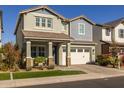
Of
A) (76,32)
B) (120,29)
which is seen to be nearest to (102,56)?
(76,32)

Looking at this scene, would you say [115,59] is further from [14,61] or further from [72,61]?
[14,61]

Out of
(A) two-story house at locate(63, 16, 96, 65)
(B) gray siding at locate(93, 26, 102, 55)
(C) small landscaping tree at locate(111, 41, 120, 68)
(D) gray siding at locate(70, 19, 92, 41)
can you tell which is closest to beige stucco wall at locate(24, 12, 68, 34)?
(A) two-story house at locate(63, 16, 96, 65)

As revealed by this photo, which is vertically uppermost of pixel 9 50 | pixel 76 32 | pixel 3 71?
pixel 76 32

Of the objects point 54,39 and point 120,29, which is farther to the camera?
point 120,29

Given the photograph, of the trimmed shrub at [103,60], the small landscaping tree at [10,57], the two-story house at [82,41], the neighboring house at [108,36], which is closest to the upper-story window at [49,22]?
the two-story house at [82,41]

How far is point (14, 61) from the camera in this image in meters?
23.1

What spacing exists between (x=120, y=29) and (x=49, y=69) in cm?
1463

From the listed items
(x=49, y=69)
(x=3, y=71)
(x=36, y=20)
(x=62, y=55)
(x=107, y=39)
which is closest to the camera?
(x=3, y=71)

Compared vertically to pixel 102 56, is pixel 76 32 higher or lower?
higher

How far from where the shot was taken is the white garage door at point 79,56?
29.6 m

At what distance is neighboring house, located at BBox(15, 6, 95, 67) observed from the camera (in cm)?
2489

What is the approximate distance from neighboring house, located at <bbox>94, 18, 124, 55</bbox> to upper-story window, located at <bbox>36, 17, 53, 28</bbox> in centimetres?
777

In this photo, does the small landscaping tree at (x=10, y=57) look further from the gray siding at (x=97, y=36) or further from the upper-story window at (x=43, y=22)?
the gray siding at (x=97, y=36)

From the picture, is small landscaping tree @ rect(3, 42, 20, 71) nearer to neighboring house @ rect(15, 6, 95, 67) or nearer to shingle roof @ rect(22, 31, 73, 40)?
neighboring house @ rect(15, 6, 95, 67)
